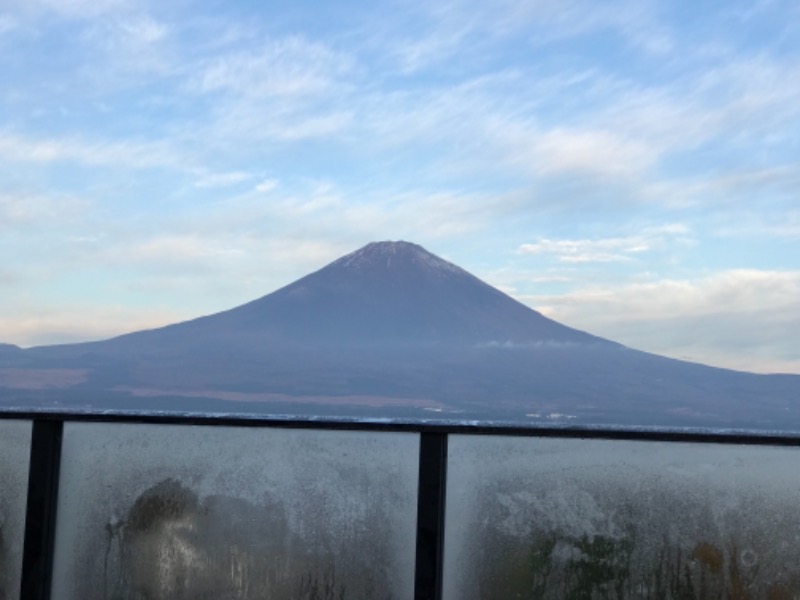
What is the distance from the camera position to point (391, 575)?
3.12 m

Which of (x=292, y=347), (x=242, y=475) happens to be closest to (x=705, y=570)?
(x=242, y=475)

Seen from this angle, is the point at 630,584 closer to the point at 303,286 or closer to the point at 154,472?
the point at 154,472

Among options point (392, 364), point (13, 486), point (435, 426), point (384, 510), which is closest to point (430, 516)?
point (384, 510)

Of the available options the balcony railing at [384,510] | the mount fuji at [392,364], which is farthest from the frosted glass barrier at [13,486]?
the mount fuji at [392,364]

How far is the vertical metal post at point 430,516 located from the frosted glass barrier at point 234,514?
0.05m

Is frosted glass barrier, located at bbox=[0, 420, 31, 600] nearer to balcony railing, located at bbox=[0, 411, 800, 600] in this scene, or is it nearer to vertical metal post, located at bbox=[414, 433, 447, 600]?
balcony railing, located at bbox=[0, 411, 800, 600]

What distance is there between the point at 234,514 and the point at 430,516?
654mm

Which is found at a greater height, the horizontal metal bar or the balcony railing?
the horizontal metal bar

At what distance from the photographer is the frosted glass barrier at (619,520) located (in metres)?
2.97

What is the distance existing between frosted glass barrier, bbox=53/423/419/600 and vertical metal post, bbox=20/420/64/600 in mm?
34

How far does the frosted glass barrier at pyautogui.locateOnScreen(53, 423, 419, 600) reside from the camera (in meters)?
3.15

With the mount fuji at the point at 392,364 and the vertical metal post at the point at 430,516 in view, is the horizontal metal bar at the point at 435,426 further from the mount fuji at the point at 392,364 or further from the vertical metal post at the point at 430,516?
the mount fuji at the point at 392,364

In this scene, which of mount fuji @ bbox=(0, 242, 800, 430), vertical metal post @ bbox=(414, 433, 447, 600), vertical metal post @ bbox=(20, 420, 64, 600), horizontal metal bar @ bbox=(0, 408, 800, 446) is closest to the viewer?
horizontal metal bar @ bbox=(0, 408, 800, 446)

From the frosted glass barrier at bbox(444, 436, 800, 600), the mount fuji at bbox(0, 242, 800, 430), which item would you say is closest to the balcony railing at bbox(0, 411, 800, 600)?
the frosted glass barrier at bbox(444, 436, 800, 600)
